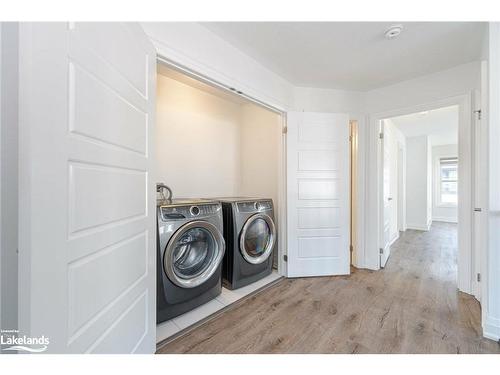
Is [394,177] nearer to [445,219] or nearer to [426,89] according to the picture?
[426,89]

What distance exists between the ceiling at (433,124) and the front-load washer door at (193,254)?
3.62m

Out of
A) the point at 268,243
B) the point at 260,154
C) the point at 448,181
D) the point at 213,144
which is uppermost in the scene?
the point at 213,144

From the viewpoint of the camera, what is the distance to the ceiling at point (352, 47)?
5.19 ft

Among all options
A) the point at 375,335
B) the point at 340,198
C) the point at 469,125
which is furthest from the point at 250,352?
the point at 469,125

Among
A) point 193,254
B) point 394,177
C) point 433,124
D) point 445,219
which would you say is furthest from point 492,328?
point 445,219

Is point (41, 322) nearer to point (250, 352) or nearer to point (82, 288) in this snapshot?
point (82, 288)

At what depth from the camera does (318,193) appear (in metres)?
2.44

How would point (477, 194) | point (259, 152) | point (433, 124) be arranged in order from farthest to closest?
point (433, 124), point (259, 152), point (477, 194)

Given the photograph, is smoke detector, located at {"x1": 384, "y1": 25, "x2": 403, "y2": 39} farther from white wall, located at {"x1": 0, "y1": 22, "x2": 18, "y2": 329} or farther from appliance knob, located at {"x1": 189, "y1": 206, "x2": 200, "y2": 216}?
white wall, located at {"x1": 0, "y1": 22, "x2": 18, "y2": 329}

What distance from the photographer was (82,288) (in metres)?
0.79

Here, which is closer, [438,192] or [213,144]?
[213,144]

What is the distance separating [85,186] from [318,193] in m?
2.16

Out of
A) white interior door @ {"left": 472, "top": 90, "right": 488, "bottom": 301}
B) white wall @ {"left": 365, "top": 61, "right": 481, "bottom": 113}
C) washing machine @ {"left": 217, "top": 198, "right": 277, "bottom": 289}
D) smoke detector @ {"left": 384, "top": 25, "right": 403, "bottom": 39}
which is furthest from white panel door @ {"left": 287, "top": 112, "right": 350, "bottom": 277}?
white interior door @ {"left": 472, "top": 90, "right": 488, "bottom": 301}
